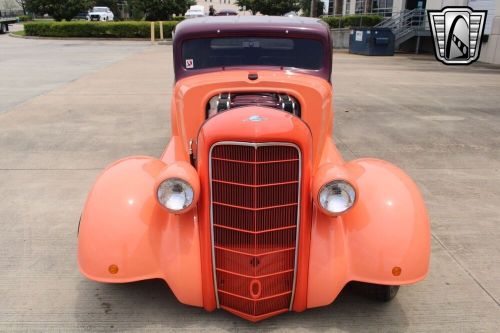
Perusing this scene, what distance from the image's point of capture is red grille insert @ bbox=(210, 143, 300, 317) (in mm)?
2475

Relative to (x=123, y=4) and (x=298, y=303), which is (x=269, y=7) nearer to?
(x=123, y=4)

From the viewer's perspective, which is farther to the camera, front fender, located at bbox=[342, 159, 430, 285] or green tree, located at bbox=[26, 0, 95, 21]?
green tree, located at bbox=[26, 0, 95, 21]

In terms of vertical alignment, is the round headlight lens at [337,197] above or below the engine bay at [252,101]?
below

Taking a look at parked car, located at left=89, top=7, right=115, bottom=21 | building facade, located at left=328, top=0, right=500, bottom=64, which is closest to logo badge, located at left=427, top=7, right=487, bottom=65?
building facade, located at left=328, top=0, right=500, bottom=64

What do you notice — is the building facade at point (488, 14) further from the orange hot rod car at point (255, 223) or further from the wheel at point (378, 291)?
the wheel at point (378, 291)

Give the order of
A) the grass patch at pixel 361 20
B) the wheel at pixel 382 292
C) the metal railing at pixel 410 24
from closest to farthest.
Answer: the wheel at pixel 382 292 < the metal railing at pixel 410 24 < the grass patch at pixel 361 20

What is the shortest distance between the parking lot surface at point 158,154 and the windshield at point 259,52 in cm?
184

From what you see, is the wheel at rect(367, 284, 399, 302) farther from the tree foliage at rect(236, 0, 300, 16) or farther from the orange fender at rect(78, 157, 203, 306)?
the tree foliage at rect(236, 0, 300, 16)

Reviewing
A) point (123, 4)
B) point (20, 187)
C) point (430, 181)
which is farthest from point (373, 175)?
point (123, 4)

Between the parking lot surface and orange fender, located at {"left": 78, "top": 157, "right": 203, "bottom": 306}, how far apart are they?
33 centimetres

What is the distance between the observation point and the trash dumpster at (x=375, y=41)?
20812 mm

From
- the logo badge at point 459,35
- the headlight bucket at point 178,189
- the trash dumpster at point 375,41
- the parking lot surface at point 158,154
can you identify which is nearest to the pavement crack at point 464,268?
the parking lot surface at point 158,154

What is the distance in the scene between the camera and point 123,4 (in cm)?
6156

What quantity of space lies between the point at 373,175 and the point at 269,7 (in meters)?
41.2
